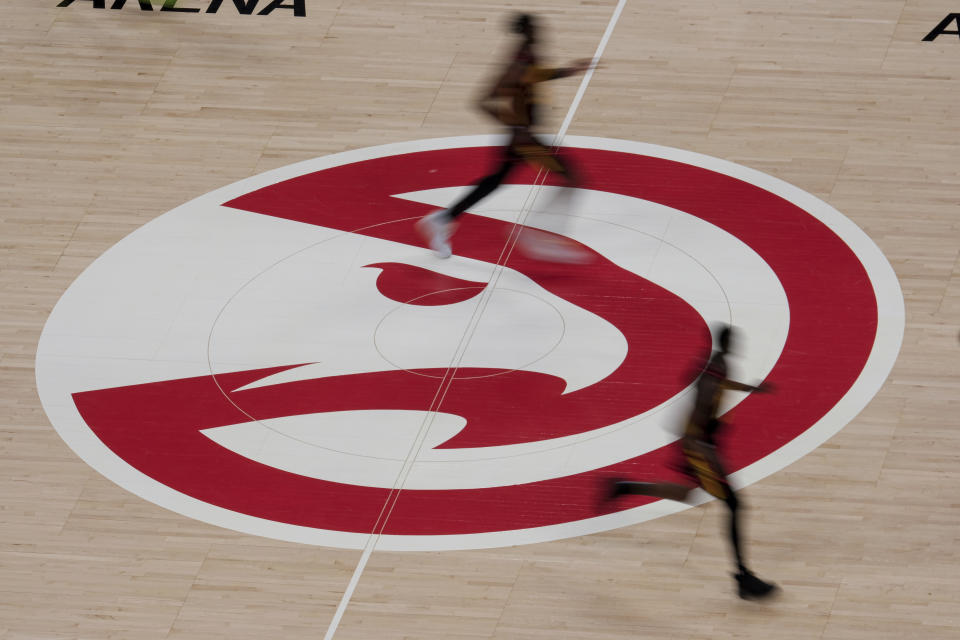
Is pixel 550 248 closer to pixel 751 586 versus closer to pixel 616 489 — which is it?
pixel 616 489

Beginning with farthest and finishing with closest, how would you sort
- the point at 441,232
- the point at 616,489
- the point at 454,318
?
1. the point at 441,232
2. the point at 454,318
3. the point at 616,489

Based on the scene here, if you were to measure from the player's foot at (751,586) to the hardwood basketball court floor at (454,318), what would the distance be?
73 millimetres

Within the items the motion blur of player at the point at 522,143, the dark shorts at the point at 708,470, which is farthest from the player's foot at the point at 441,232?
the dark shorts at the point at 708,470

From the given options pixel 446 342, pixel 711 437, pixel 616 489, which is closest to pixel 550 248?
pixel 446 342

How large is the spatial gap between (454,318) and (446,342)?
0.26 meters

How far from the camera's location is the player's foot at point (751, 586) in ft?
27.5

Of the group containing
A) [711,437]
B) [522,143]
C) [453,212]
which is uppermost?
[711,437]

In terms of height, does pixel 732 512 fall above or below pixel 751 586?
above

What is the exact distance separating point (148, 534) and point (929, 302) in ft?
17.8

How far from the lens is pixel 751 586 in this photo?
330 inches

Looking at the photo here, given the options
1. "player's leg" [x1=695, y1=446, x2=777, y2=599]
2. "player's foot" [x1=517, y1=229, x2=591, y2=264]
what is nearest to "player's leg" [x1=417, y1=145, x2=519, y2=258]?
"player's foot" [x1=517, y1=229, x2=591, y2=264]

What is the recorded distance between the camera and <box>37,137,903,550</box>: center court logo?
938 cm

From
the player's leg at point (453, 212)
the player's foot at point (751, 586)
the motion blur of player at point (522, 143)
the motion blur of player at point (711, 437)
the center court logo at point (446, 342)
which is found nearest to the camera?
the motion blur of player at point (711, 437)

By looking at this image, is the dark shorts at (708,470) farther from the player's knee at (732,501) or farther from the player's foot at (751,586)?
the player's foot at (751,586)
